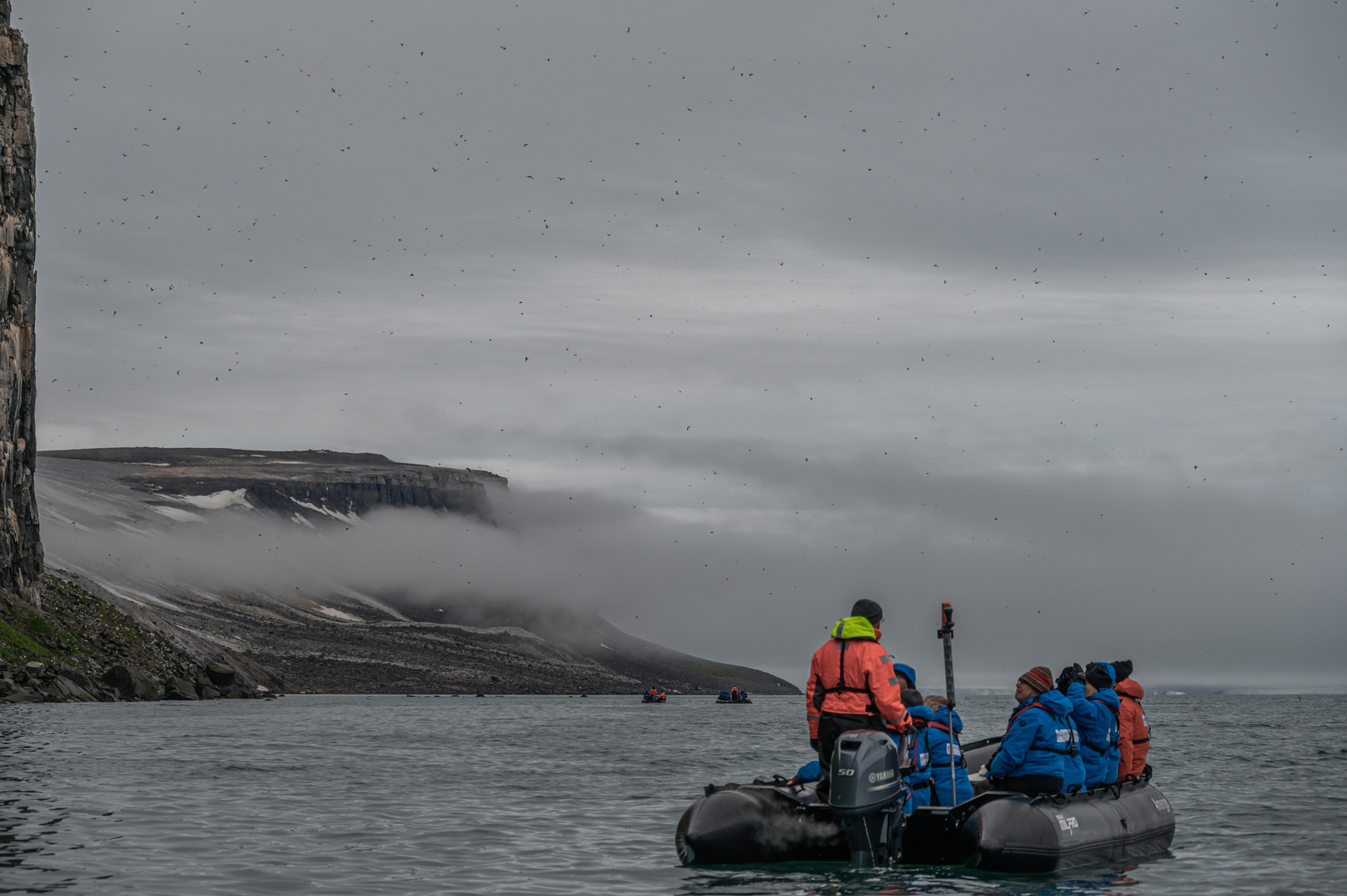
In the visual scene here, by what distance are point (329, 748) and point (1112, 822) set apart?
41.6m

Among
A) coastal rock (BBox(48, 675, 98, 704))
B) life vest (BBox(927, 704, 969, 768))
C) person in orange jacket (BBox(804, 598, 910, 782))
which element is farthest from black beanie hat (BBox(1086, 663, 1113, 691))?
coastal rock (BBox(48, 675, 98, 704))

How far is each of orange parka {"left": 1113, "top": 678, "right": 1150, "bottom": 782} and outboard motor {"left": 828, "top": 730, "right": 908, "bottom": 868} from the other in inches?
305

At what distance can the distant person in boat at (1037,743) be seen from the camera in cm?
1998

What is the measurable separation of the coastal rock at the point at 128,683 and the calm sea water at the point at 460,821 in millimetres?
67466

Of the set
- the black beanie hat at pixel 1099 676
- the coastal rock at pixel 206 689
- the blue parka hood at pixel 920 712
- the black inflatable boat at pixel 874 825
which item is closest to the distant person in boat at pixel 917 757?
the blue parka hood at pixel 920 712

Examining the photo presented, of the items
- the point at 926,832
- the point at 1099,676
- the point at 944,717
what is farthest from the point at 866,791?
the point at 1099,676

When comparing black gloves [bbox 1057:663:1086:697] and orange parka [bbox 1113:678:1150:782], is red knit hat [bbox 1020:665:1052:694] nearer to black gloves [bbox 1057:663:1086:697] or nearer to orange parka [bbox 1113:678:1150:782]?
black gloves [bbox 1057:663:1086:697]

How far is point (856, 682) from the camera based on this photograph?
717 inches

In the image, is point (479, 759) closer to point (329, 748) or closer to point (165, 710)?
point (329, 748)

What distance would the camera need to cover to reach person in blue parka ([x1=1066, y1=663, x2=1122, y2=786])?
21453mm

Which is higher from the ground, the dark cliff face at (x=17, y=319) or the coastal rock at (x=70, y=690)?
the dark cliff face at (x=17, y=319)

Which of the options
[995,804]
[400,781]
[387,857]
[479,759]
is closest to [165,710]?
[479,759]

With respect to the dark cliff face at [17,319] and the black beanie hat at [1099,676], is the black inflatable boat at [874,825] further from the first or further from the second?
the dark cliff face at [17,319]

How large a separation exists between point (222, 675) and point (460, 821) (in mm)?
143117
